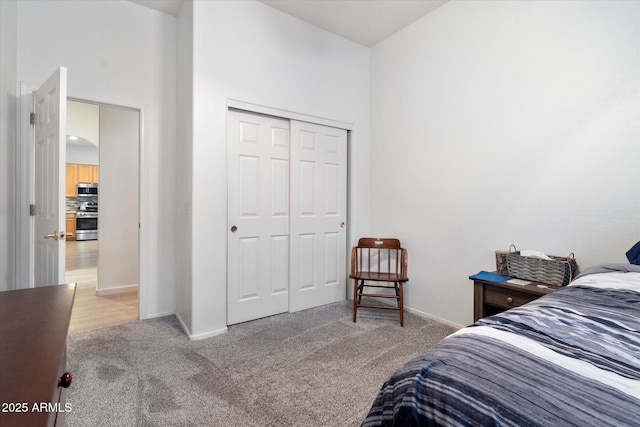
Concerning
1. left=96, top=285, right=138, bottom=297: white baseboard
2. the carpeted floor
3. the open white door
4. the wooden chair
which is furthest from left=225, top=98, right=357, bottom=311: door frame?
left=96, top=285, right=138, bottom=297: white baseboard

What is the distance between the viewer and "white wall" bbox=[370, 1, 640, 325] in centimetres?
195

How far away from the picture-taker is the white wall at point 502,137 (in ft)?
6.39

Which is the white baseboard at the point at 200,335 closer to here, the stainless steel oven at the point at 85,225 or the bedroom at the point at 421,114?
the bedroom at the point at 421,114

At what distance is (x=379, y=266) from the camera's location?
11.2 ft

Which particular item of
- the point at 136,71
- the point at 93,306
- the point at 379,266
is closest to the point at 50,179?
the point at 136,71

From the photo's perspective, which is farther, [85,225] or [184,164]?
[85,225]

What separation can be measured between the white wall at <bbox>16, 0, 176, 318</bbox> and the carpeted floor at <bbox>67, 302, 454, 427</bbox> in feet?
2.16

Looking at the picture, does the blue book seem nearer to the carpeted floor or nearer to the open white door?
the carpeted floor

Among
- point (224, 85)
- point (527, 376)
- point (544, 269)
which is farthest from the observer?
point (224, 85)

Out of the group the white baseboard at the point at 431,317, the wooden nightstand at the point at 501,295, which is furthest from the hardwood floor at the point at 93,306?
the wooden nightstand at the point at 501,295

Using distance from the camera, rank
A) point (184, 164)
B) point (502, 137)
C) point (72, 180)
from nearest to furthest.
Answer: point (502, 137) → point (184, 164) → point (72, 180)

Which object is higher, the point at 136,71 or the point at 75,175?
Result: the point at 136,71

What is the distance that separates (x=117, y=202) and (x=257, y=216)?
227 centimetres

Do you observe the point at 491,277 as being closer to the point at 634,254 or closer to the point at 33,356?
the point at 634,254
